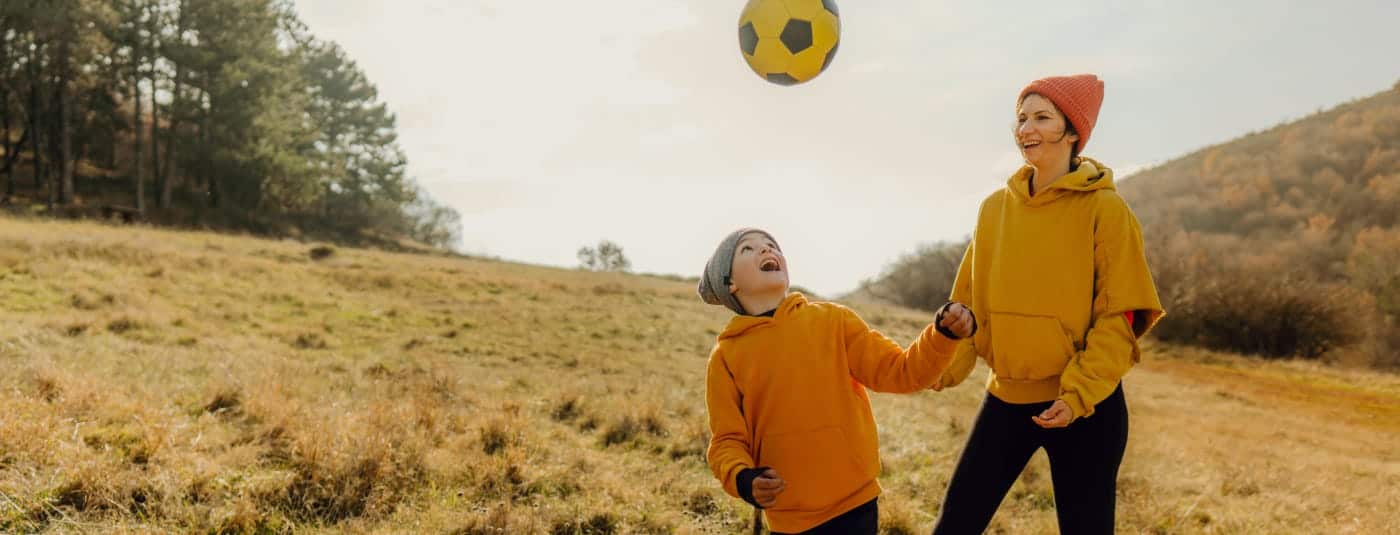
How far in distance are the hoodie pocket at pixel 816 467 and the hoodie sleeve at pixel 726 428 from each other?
12 centimetres

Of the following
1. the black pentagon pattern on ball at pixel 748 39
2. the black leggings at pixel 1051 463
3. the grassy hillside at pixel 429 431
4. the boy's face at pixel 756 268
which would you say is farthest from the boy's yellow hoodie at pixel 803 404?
the black pentagon pattern on ball at pixel 748 39

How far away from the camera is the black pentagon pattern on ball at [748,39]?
4930mm

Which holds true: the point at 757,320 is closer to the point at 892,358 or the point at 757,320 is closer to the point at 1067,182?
the point at 892,358

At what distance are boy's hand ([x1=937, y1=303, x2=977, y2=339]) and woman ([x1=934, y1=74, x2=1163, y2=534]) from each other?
1.43 feet

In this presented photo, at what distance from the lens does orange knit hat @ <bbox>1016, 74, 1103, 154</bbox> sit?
8.56ft

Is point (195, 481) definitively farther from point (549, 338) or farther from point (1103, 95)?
point (549, 338)

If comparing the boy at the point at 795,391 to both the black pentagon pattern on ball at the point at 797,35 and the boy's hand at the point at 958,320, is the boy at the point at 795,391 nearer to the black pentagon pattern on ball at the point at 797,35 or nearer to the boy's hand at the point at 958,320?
the boy's hand at the point at 958,320

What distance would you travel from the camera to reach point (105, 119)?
36000 mm

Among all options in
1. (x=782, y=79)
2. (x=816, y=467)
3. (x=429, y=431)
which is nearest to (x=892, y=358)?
(x=816, y=467)

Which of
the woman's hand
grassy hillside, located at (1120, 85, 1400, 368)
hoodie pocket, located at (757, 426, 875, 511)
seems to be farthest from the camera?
grassy hillside, located at (1120, 85, 1400, 368)

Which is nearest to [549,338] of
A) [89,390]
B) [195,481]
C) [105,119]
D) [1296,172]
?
[89,390]

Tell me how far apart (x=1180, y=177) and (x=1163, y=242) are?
2279 centimetres

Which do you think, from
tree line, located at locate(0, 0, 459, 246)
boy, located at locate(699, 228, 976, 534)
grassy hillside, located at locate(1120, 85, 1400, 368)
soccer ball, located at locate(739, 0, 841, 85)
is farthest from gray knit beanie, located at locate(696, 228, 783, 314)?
tree line, located at locate(0, 0, 459, 246)

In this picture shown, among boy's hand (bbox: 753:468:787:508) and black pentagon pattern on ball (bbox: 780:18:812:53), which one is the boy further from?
black pentagon pattern on ball (bbox: 780:18:812:53)
